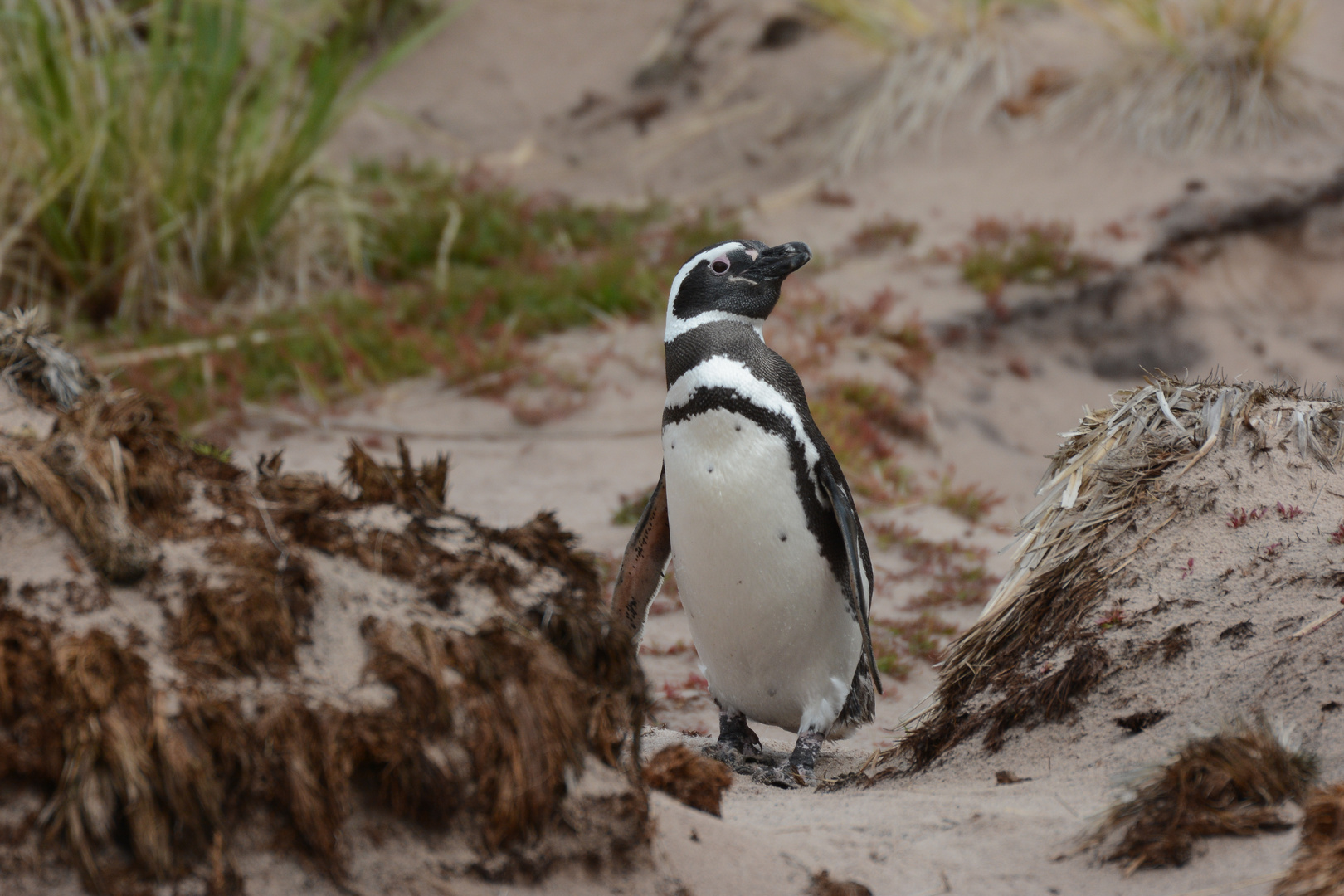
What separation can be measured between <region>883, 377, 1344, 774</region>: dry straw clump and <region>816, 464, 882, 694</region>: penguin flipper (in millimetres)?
226

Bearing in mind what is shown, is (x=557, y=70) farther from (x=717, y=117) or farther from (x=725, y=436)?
(x=725, y=436)

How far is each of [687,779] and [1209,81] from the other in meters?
8.19

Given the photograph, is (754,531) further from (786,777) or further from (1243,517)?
(1243,517)

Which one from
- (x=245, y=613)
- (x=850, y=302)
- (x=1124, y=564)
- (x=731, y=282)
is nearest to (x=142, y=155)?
(x=850, y=302)

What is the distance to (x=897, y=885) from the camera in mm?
2012

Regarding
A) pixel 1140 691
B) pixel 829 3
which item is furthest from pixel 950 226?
pixel 1140 691

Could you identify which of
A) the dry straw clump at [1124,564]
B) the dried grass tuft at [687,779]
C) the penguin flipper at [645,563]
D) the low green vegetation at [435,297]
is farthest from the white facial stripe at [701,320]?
the low green vegetation at [435,297]

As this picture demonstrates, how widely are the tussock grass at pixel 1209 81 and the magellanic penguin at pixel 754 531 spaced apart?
6254mm

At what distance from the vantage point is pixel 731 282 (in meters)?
3.49

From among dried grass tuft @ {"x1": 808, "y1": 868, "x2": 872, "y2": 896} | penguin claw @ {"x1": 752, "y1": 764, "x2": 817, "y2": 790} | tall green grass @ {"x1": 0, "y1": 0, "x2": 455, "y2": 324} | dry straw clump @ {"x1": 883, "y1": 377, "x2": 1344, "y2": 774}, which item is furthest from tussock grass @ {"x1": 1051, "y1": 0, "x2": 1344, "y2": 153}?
dried grass tuft @ {"x1": 808, "y1": 868, "x2": 872, "y2": 896}

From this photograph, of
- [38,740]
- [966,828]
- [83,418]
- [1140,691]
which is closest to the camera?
[38,740]

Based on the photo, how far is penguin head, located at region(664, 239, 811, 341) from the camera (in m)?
3.48

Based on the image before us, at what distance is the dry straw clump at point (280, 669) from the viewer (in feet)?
5.08

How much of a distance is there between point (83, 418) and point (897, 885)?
1570mm
